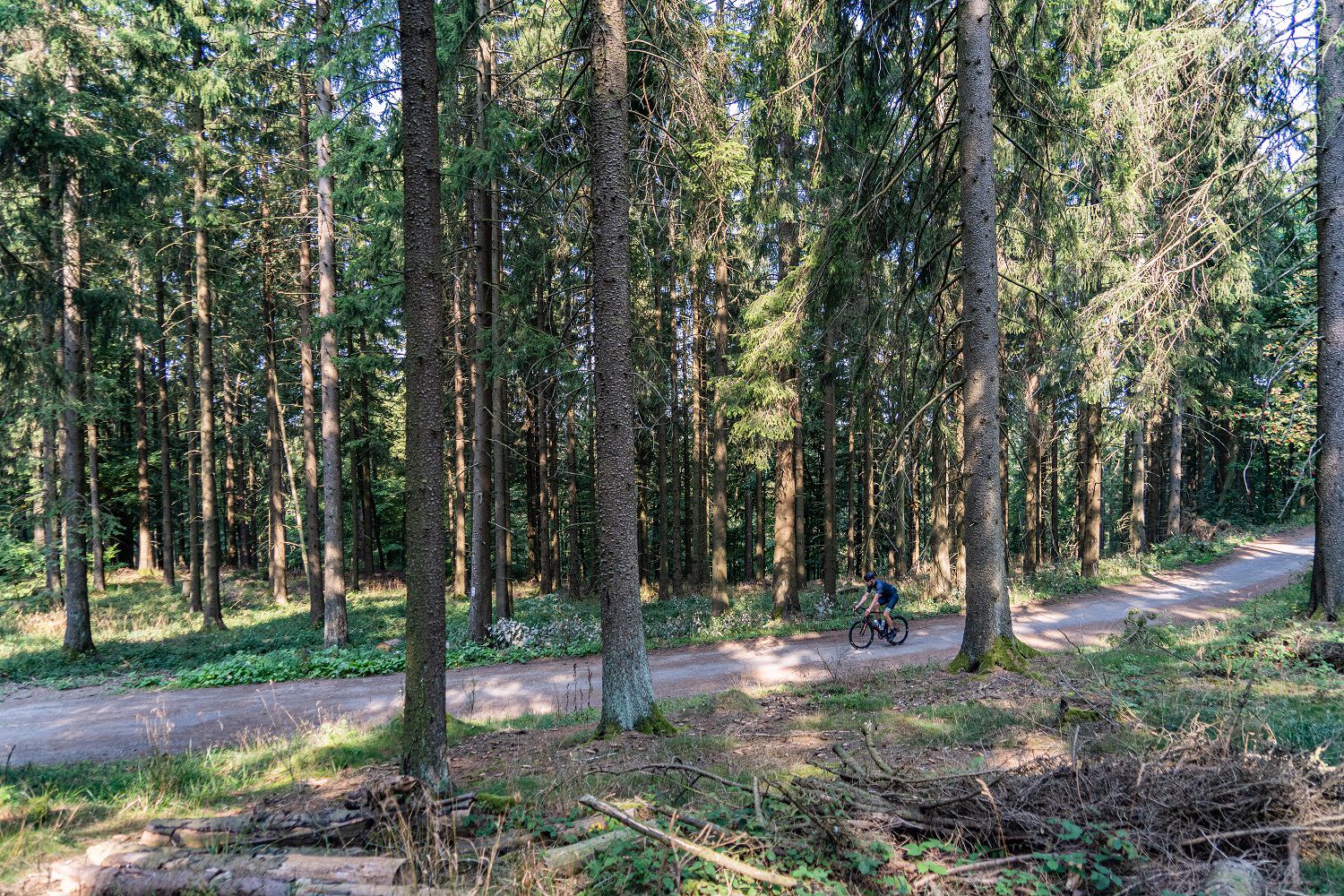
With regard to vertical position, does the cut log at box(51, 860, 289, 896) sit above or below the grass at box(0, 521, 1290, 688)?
above

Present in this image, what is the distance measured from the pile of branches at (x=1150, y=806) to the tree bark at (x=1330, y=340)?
8645 mm

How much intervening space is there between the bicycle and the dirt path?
0.77 ft

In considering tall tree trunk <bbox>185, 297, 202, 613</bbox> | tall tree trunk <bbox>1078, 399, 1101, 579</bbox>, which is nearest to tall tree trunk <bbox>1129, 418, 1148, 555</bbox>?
tall tree trunk <bbox>1078, 399, 1101, 579</bbox>

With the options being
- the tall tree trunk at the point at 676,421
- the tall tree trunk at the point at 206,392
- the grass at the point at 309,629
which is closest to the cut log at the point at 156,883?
the grass at the point at 309,629

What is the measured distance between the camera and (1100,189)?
10859mm

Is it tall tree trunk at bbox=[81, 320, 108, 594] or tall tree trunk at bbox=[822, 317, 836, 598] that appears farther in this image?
tall tree trunk at bbox=[822, 317, 836, 598]

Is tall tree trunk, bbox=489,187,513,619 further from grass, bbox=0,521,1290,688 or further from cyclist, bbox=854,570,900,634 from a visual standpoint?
cyclist, bbox=854,570,900,634

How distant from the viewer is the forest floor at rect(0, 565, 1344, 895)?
3.66 metres

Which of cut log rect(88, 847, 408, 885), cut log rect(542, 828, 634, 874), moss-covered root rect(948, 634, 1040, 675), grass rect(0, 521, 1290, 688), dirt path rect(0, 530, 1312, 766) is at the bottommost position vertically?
grass rect(0, 521, 1290, 688)

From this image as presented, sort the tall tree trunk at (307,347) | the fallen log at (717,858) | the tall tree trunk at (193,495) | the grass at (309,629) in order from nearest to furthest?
1. the fallen log at (717,858)
2. the grass at (309,629)
3. the tall tree trunk at (307,347)
4. the tall tree trunk at (193,495)

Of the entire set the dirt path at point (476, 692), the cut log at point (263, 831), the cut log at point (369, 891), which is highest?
the cut log at point (369, 891)

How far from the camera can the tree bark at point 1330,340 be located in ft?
34.1

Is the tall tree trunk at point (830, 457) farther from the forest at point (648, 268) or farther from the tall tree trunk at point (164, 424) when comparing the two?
the tall tree trunk at point (164, 424)

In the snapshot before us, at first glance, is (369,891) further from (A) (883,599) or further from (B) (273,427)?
(B) (273,427)
